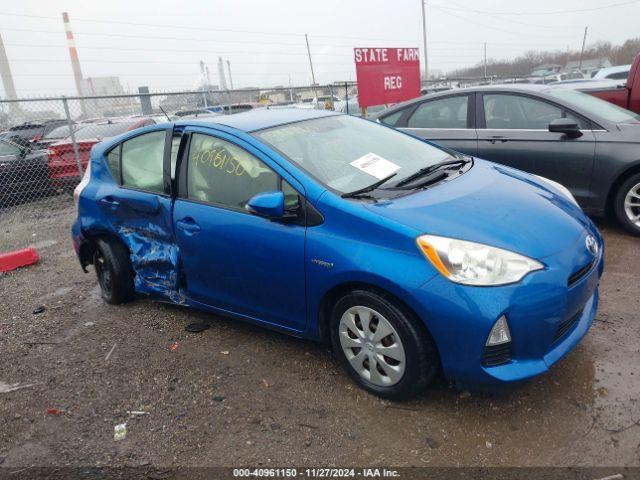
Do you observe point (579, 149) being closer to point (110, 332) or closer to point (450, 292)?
point (450, 292)

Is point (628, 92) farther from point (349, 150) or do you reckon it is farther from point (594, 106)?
point (349, 150)

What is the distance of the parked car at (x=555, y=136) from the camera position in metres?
4.81

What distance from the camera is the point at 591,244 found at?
2.74 meters

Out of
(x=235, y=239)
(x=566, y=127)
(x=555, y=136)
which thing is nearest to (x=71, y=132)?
(x=235, y=239)

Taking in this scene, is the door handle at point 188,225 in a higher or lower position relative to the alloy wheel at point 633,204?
higher

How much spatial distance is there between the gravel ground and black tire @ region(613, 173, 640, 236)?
1078 millimetres

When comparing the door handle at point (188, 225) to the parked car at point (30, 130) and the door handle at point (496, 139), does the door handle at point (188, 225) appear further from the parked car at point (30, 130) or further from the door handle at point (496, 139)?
the parked car at point (30, 130)

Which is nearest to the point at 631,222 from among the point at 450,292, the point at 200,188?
the point at 450,292

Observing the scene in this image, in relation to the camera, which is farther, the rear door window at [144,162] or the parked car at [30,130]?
the parked car at [30,130]

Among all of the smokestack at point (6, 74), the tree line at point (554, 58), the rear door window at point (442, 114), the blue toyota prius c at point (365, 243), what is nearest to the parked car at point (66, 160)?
the blue toyota prius c at point (365, 243)

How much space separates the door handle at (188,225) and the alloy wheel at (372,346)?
3.95ft

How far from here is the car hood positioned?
247 cm

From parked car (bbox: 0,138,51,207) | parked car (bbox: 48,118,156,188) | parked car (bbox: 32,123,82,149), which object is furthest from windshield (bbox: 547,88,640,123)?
parked car (bbox: 0,138,51,207)

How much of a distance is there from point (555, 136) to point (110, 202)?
14.0ft
